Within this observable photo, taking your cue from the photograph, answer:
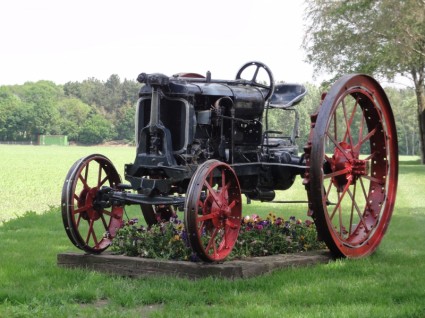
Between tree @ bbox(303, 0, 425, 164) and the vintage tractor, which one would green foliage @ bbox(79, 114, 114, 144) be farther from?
the vintage tractor

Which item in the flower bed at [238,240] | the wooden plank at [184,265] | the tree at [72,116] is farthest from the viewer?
the tree at [72,116]

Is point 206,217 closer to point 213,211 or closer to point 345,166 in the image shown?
point 213,211

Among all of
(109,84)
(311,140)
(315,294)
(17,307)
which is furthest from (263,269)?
(109,84)

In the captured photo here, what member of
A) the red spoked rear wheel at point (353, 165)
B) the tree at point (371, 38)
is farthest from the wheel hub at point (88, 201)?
the tree at point (371, 38)

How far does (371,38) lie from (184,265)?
32.5 m

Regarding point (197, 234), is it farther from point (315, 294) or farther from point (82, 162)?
point (82, 162)

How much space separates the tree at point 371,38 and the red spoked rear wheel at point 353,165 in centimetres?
2456

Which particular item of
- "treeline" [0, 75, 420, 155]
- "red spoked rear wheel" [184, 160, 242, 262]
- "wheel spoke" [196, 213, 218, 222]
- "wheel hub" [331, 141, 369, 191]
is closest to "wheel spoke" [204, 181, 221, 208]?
"red spoked rear wheel" [184, 160, 242, 262]

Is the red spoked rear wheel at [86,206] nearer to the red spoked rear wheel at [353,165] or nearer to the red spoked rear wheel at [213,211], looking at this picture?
the red spoked rear wheel at [213,211]

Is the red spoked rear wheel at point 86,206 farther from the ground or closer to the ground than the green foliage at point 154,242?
farther from the ground

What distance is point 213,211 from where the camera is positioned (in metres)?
7.11

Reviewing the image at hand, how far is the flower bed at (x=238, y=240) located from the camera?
7.58 m

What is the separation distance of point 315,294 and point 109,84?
405ft

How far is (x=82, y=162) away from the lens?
7.88m
